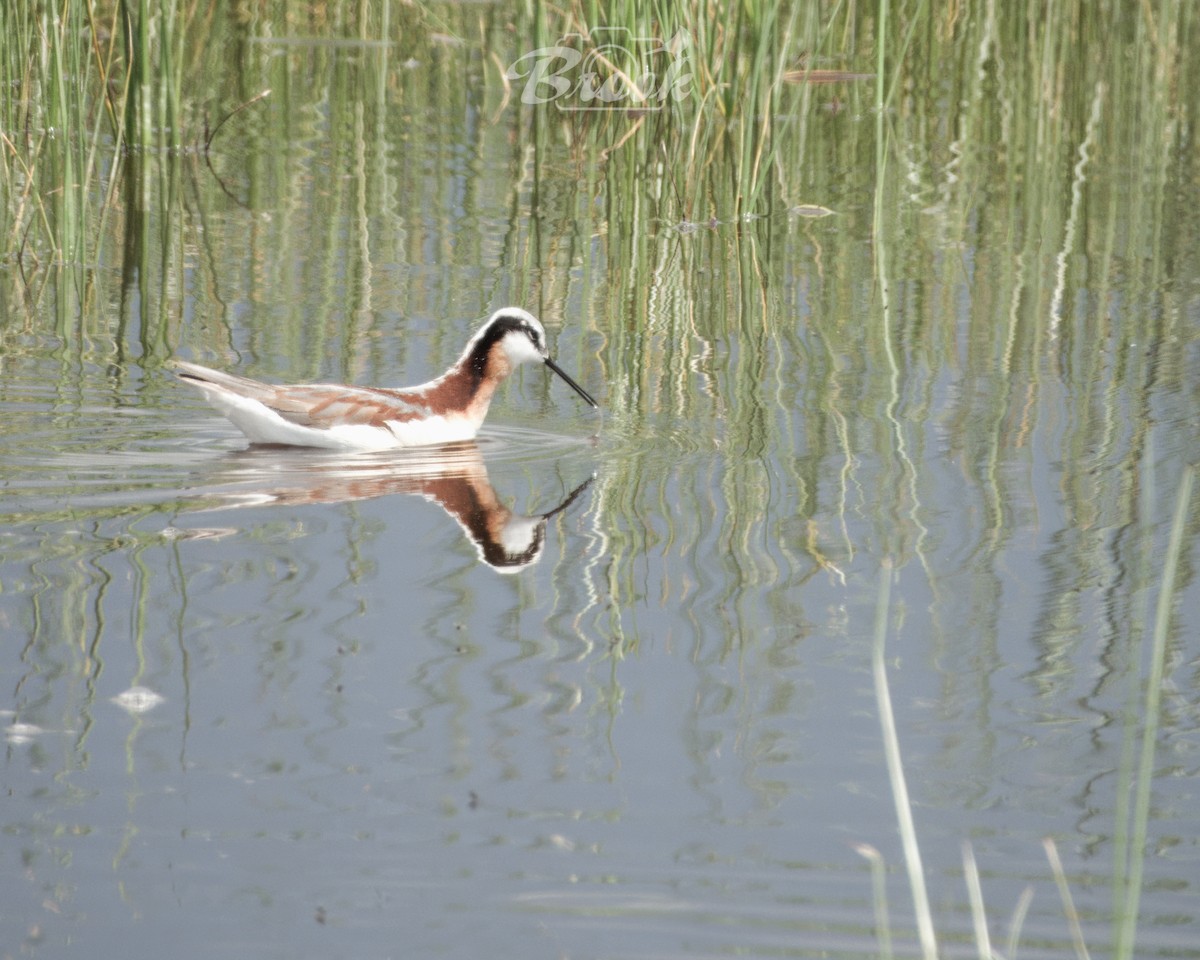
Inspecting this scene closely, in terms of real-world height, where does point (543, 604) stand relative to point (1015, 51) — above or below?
below

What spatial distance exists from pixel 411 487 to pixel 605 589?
1.39 m

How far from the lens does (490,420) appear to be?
7.88 m

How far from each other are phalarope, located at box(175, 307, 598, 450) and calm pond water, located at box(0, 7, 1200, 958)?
150 millimetres

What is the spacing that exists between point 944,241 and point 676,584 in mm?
5596

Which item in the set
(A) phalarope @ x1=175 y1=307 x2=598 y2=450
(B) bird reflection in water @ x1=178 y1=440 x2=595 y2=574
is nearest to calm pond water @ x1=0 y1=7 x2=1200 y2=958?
(B) bird reflection in water @ x1=178 y1=440 x2=595 y2=574

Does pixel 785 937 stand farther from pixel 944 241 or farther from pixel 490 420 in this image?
pixel 944 241

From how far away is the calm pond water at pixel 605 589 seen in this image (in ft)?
12.4

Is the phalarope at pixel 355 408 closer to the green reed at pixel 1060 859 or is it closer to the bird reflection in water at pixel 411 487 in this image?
the bird reflection in water at pixel 411 487

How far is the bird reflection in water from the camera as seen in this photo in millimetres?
5934

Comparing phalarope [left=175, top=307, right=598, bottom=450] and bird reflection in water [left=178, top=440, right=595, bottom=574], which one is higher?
phalarope [left=175, top=307, right=598, bottom=450]

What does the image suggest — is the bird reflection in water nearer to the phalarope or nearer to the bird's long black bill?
the phalarope

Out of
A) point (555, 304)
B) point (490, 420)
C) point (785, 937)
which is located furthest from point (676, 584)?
point (555, 304)

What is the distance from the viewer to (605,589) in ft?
17.9

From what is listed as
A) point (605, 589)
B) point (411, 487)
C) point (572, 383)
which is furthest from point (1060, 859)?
point (572, 383)
